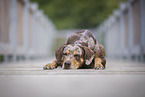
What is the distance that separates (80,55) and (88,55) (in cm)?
15

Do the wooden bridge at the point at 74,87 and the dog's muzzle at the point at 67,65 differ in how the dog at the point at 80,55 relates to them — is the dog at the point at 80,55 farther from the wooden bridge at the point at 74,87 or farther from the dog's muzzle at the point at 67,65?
the wooden bridge at the point at 74,87

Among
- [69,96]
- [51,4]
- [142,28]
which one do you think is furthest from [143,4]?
[51,4]

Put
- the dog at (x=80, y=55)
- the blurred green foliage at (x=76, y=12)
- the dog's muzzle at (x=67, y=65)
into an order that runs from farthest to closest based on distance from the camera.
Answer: the blurred green foliage at (x=76, y=12) < the dog at (x=80, y=55) < the dog's muzzle at (x=67, y=65)

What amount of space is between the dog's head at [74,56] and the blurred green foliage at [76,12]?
23.0m

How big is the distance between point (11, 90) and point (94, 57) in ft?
6.99

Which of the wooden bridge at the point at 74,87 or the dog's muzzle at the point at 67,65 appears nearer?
the wooden bridge at the point at 74,87

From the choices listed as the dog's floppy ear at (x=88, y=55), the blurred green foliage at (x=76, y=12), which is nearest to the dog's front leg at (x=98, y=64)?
the dog's floppy ear at (x=88, y=55)

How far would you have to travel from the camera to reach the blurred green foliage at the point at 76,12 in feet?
88.0

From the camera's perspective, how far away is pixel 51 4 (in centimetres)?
2756

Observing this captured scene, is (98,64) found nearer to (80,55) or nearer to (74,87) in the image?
(80,55)

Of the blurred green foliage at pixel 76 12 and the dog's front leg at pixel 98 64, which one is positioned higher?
the blurred green foliage at pixel 76 12

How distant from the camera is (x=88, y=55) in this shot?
11.1ft

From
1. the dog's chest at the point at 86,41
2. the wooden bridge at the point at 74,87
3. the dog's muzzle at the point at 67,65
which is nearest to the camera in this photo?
the wooden bridge at the point at 74,87

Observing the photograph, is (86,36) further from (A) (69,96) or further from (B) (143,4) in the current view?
(B) (143,4)
